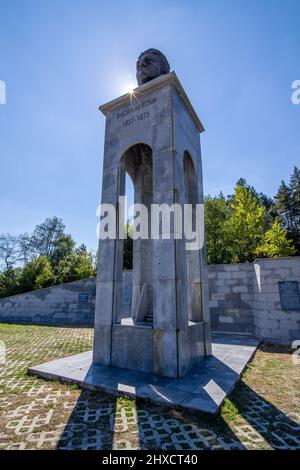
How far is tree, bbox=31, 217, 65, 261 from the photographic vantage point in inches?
1736

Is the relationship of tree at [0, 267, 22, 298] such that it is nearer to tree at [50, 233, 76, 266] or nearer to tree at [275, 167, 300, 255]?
tree at [50, 233, 76, 266]

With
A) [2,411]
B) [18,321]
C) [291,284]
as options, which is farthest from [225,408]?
[18,321]

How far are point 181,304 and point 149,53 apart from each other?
273 inches

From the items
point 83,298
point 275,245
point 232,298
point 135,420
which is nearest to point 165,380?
point 135,420

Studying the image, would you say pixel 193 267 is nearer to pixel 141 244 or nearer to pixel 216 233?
pixel 141 244

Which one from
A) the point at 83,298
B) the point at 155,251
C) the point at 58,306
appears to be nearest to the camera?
the point at 155,251

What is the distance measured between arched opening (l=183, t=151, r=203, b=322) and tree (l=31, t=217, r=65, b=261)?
41.6 meters

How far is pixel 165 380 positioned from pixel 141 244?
3.84 metres

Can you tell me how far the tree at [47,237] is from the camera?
44.1m

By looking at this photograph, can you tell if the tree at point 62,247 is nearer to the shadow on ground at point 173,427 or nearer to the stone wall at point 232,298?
the stone wall at point 232,298

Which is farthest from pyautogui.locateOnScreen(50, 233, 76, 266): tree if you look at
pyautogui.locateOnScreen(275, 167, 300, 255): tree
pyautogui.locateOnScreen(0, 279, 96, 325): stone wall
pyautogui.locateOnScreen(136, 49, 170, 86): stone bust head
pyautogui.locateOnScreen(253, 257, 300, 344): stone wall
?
pyautogui.locateOnScreen(136, 49, 170, 86): stone bust head

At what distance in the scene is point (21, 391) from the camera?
404 centimetres

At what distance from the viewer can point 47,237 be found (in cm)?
4519
